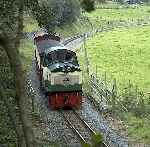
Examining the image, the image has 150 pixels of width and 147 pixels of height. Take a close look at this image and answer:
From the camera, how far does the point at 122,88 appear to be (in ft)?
110

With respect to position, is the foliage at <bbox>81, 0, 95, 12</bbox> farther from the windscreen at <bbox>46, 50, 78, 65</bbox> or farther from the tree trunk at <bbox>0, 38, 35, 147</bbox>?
the windscreen at <bbox>46, 50, 78, 65</bbox>

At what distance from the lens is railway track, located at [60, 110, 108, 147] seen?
1972cm

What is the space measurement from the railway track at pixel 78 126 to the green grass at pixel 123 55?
36.3ft

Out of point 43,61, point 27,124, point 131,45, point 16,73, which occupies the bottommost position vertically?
point 131,45

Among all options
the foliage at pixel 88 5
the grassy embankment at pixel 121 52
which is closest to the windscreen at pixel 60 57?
the grassy embankment at pixel 121 52

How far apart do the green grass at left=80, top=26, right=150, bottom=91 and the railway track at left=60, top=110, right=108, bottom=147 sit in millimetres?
11052

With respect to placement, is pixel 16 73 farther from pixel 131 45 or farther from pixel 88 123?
pixel 131 45

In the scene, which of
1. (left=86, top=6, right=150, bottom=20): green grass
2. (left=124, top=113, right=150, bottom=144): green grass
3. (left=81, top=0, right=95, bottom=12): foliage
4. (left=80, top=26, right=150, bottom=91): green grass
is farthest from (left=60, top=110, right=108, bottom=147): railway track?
(left=86, top=6, right=150, bottom=20): green grass

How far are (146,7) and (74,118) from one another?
97.4m

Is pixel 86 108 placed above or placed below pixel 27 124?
below

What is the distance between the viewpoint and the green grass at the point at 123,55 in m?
39.8

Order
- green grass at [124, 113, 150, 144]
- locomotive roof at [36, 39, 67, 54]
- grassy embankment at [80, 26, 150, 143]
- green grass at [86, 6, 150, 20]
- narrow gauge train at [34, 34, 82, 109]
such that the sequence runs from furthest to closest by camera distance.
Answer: green grass at [86, 6, 150, 20], locomotive roof at [36, 39, 67, 54], narrow gauge train at [34, 34, 82, 109], grassy embankment at [80, 26, 150, 143], green grass at [124, 113, 150, 144]

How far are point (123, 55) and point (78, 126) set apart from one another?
3198cm

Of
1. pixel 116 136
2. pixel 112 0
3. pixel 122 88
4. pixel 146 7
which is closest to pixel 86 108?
pixel 116 136
